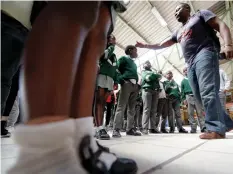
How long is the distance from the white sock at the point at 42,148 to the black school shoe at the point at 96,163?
0.14 ft

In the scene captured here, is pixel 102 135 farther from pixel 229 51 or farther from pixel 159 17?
pixel 159 17

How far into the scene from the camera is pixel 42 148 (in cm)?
34

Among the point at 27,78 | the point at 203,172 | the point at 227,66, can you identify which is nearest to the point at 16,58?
the point at 27,78

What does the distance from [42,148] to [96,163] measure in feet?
0.37

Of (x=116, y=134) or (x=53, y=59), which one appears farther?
(x=116, y=134)

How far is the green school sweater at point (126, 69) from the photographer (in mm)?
2180

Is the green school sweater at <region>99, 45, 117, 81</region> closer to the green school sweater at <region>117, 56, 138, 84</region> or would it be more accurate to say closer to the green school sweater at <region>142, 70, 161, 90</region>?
the green school sweater at <region>117, 56, 138, 84</region>

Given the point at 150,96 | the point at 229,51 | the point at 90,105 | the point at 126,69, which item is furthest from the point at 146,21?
the point at 90,105

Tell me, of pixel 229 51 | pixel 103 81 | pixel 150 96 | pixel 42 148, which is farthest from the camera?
pixel 150 96

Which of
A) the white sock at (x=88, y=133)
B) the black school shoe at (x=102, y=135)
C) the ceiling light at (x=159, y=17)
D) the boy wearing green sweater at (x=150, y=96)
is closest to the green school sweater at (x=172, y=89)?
the boy wearing green sweater at (x=150, y=96)

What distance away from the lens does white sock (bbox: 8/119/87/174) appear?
1.09 feet

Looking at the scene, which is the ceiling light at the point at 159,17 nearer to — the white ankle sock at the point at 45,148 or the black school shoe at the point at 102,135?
the black school shoe at the point at 102,135

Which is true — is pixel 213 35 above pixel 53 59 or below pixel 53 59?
above

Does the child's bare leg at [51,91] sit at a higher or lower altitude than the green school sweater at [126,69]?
lower
